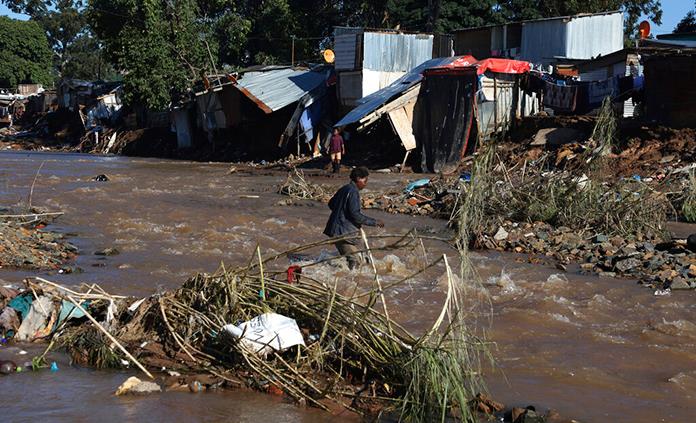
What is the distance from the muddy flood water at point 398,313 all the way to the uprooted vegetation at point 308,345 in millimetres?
165

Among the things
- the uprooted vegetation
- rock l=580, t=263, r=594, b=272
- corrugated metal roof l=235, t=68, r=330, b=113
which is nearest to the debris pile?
the uprooted vegetation

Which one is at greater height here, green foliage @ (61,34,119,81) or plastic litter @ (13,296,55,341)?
green foliage @ (61,34,119,81)

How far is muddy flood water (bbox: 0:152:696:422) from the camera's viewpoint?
482cm

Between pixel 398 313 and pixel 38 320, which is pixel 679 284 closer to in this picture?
pixel 398 313

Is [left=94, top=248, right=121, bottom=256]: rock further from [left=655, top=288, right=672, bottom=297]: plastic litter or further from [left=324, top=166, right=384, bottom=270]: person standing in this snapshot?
[left=655, top=288, right=672, bottom=297]: plastic litter

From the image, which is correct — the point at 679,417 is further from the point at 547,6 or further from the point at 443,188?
the point at 547,6

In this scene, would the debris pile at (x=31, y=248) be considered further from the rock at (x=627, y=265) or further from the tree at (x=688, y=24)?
the tree at (x=688, y=24)

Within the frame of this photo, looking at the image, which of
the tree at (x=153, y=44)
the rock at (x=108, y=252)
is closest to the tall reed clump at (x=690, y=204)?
the rock at (x=108, y=252)

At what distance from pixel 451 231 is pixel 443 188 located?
3309 millimetres

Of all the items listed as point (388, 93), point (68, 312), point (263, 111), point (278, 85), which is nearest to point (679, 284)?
point (68, 312)

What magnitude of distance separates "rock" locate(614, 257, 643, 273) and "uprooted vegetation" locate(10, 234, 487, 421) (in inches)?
176

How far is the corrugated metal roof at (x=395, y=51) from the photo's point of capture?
22.3 metres

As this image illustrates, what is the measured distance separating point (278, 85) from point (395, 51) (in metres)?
4.45

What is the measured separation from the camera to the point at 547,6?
30.0 m
